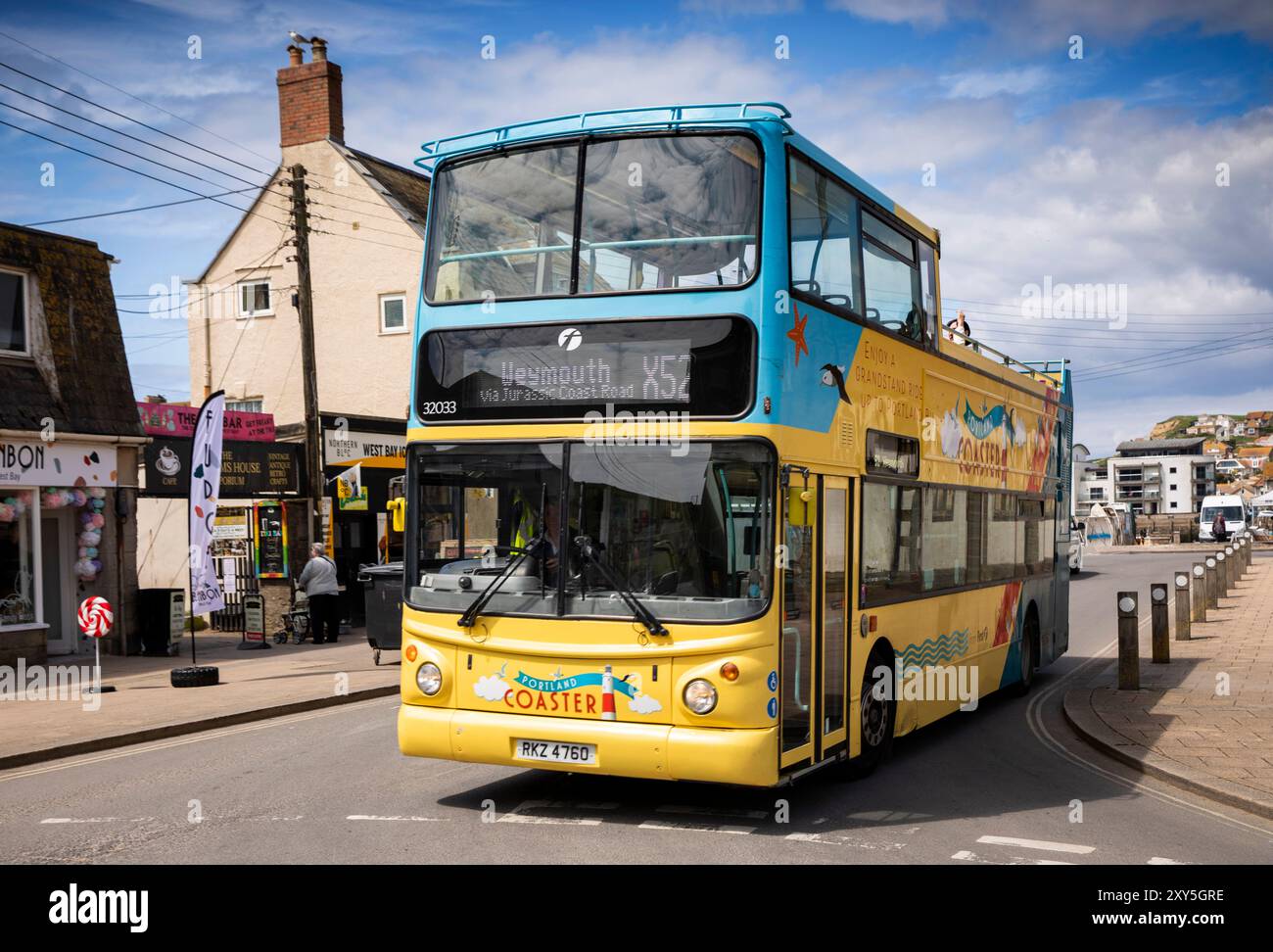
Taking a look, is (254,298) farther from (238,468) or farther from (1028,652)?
(1028,652)

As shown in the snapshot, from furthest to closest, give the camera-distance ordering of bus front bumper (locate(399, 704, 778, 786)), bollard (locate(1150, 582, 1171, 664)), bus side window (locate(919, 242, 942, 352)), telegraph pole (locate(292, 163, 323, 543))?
telegraph pole (locate(292, 163, 323, 543))
bollard (locate(1150, 582, 1171, 664))
bus side window (locate(919, 242, 942, 352))
bus front bumper (locate(399, 704, 778, 786))

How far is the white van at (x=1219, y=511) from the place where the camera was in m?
77.1

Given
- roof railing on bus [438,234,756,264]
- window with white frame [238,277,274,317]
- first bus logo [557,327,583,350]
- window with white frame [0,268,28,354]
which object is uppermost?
window with white frame [238,277,274,317]

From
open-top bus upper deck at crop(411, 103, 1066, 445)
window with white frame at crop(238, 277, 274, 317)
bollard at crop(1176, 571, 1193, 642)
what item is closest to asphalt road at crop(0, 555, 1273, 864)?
open-top bus upper deck at crop(411, 103, 1066, 445)

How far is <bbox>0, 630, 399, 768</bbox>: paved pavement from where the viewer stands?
490 inches

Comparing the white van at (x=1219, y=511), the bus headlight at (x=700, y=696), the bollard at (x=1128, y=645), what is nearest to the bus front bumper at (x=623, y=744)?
the bus headlight at (x=700, y=696)

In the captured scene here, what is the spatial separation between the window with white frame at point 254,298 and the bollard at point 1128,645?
26.2 meters

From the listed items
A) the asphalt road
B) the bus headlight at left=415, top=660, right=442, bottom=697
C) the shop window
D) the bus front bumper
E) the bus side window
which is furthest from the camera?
the shop window

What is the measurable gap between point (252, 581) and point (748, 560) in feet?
65.1

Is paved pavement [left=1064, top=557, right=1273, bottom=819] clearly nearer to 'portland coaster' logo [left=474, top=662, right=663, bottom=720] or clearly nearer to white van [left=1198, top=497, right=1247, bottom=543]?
'portland coaster' logo [left=474, top=662, right=663, bottom=720]

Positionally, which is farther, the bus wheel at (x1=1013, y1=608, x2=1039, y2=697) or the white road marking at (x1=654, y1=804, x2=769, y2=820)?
the bus wheel at (x1=1013, y1=608, x2=1039, y2=697)

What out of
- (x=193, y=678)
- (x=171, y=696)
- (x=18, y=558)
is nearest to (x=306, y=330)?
(x=18, y=558)

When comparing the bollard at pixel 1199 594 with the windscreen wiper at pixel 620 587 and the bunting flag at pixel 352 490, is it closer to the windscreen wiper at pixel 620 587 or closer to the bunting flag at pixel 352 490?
the bunting flag at pixel 352 490

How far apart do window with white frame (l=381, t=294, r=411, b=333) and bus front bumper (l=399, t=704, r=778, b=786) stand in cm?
2571
